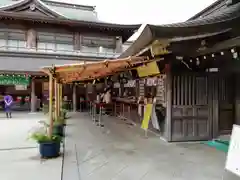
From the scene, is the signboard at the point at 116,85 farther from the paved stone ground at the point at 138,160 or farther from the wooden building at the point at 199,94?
the wooden building at the point at 199,94

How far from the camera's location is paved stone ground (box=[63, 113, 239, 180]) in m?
3.80

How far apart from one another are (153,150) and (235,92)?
3.06m

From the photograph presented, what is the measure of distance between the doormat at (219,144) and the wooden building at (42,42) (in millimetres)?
10498

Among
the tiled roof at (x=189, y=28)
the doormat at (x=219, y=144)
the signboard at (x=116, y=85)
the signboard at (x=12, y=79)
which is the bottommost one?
the doormat at (x=219, y=144)

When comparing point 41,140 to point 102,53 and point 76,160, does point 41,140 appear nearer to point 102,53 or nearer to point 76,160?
point 76,160

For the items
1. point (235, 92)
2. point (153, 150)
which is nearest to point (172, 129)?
point (153, 150)

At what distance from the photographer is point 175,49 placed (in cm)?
509

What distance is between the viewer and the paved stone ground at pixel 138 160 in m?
3.80

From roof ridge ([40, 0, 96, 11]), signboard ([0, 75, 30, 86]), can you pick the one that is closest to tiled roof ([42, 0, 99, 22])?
roof ridge ([40, 0, 96, 11])

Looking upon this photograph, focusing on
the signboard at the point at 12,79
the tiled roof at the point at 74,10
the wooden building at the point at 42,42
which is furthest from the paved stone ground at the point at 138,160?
the tiled roof at the point at 74,10

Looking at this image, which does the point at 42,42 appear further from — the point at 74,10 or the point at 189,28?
the point at 189,28

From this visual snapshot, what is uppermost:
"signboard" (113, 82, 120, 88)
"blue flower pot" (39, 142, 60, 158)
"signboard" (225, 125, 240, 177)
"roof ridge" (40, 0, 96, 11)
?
"roof ridge" (40, 0, 96, 11)

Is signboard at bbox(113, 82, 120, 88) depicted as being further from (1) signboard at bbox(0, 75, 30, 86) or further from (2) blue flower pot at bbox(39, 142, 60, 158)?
(2) blue flower pot at bbox(39, 142, 60, 158)

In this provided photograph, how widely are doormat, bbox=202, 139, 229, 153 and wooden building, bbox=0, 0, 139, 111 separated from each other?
10498 millimetres
